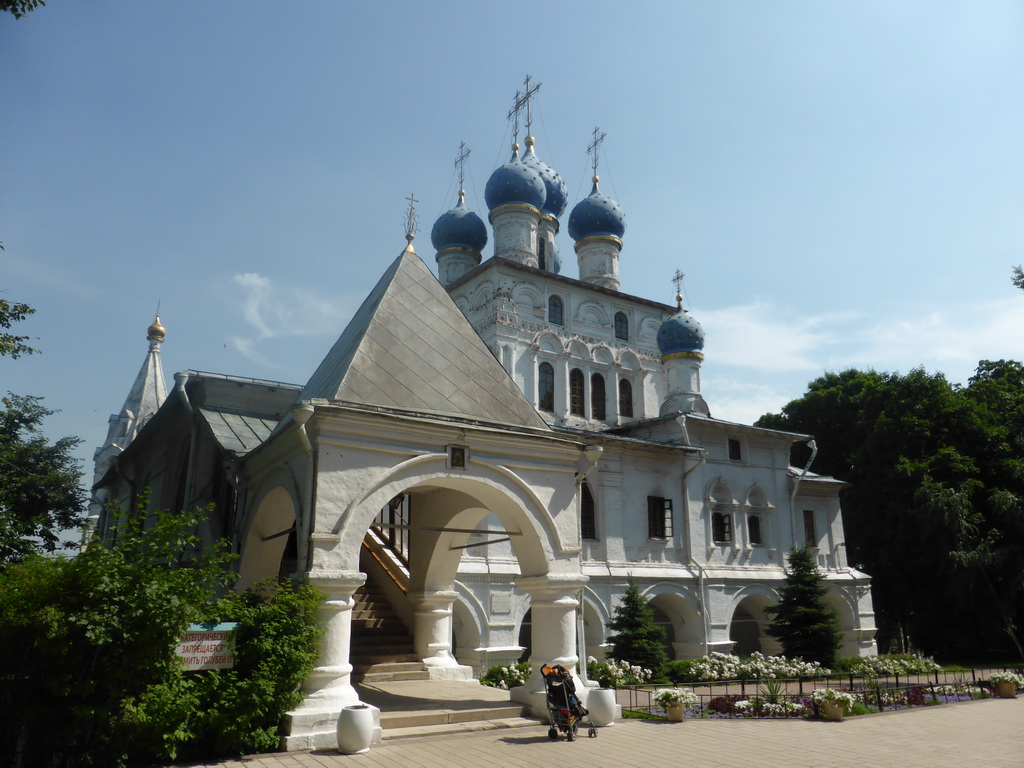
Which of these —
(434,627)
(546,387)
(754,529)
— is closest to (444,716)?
(434,627)

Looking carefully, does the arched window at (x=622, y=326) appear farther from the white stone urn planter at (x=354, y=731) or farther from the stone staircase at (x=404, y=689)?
the white stone urn planter at (x=354, y=731)

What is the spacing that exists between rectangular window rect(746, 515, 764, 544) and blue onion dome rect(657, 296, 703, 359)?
6259 mm

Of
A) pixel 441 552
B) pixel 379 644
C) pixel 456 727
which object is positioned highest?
pixel 441 552

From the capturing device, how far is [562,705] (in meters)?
8.91

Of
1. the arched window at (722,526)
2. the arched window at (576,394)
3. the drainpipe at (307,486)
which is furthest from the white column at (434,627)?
the arched window at (576,394)

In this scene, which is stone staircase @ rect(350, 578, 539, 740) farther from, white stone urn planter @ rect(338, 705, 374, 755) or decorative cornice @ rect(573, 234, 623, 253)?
decorative cornice @ rect(573, 234, 623, 253)

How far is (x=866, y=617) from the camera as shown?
25484mm

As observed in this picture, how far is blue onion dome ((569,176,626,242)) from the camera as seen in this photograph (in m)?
31.8

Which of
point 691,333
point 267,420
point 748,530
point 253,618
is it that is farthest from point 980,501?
point 253,618

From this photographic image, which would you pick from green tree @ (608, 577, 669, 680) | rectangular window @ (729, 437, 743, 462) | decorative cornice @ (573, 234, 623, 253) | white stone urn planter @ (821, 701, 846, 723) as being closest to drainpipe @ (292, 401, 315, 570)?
white stone urn planter @ (821, 701, 846, 723)

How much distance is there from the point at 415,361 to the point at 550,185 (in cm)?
2337

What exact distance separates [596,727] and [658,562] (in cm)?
1197

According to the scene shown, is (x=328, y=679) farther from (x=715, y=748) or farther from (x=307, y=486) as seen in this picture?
(x=715, y=748)

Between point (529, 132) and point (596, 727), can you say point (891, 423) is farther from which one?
point (596, 727)
